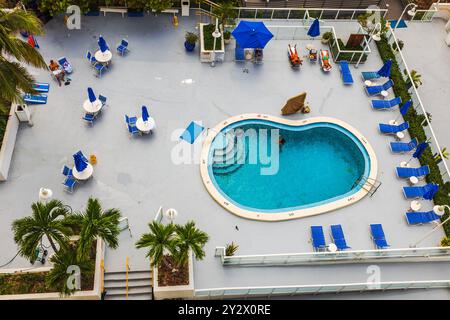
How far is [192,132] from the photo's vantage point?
24.7m

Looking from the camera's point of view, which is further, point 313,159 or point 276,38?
point 276,38

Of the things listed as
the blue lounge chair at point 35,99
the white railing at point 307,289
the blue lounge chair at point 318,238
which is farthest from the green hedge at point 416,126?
the blue lounge chair at point 35,99

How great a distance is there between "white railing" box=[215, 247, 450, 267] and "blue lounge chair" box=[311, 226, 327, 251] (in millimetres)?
731

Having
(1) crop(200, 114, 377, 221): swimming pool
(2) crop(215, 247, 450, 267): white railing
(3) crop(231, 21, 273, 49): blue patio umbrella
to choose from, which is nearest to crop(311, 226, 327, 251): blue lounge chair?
(2) crop(215, 247, 450, 267): white railing

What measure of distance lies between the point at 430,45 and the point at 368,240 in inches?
738

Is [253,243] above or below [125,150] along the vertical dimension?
below

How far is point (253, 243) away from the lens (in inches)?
843

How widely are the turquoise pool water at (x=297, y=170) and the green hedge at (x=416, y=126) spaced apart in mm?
3601

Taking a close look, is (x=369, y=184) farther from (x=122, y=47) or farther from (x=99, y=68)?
(x=99, y=68)

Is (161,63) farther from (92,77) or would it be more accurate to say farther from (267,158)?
(267,158)

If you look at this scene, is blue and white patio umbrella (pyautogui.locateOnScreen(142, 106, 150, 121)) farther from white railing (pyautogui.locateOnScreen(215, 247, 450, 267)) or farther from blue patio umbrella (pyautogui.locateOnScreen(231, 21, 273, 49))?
white railing (pyautogui.locateOnScreen(215, 247, 450, 267))

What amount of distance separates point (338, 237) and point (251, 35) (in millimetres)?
13765

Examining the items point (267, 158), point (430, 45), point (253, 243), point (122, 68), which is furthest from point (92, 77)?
point (430, 45)

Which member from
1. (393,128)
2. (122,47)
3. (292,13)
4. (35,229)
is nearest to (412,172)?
(393,128)
